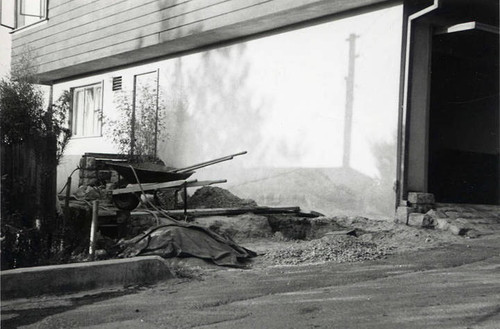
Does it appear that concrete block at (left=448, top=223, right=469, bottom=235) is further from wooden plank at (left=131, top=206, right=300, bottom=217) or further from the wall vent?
the wall vent

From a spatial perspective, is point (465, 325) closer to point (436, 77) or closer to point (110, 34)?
point (436, 77)

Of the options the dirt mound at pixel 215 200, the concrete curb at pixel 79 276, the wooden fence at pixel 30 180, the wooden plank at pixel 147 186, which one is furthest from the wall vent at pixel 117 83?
the concrete curb at pixel 79 276

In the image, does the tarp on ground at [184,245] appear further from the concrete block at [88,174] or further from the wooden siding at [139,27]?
the concrete block at [88,174]

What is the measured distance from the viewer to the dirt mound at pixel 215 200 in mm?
10953

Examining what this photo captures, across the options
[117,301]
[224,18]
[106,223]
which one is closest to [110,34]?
[224,18]

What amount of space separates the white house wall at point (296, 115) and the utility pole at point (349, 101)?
0.20ft

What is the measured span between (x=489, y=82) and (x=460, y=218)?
5791mm

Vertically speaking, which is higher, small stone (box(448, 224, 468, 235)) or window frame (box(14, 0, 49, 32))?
window frame (box(14, 0, 49, 32))

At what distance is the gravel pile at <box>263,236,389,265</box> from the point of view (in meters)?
7.14

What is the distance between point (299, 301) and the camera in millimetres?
5078

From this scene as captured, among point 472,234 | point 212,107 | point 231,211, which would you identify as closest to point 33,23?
point 212,107

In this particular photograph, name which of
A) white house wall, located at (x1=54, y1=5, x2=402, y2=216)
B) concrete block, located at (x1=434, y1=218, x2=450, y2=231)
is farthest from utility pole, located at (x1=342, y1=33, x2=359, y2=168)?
concrete block, located at (x1=434, y1=218, x2=450, y2=231)

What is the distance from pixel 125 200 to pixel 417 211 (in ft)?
14.7

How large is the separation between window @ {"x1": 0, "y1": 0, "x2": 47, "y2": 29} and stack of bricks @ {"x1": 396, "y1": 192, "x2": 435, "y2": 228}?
11.7 metres
